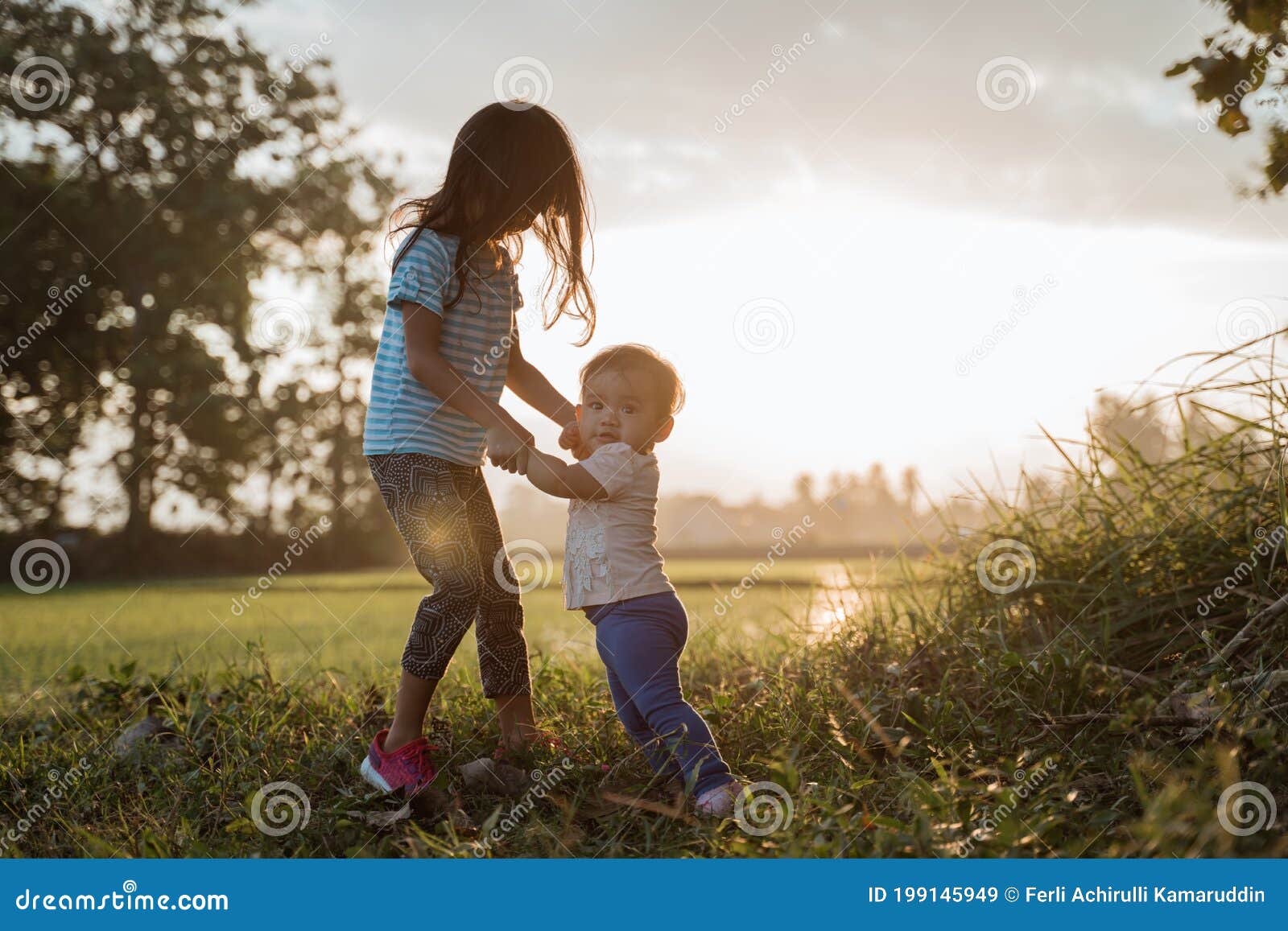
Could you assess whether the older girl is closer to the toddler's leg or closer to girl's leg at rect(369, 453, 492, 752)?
girl's leg at rect(369, 453, 492, 752)

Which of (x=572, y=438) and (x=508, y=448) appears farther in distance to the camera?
(x=572, y=438)

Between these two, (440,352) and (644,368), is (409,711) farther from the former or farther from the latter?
(644,368)

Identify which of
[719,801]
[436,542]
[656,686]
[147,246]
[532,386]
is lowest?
[719,801]

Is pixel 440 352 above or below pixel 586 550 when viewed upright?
above

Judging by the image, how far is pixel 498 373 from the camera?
124 inches

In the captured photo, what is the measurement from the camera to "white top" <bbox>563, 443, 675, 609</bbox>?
109 inches

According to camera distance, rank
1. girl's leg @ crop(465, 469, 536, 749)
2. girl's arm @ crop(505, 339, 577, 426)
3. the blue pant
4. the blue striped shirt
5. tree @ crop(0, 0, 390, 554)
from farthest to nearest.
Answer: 1. tree @ crop(0, 0, 390, 554)
2. girl's arm @ crop(505, 339, 577, 426)
3. girl's leg @ crop(465, 469, 536, 749)
4. the blue striped shirt
5. the blue pant

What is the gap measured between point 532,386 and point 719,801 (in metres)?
1.55

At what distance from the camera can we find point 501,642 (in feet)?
10.3

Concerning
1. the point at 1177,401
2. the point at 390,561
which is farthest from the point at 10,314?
A: the point at 1177,401

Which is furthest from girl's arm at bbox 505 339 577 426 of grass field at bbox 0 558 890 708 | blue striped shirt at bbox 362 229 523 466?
grass field at bbox 0 558 890 708

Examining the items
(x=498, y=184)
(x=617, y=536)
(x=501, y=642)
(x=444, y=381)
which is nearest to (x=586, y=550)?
(x=617, y=536)

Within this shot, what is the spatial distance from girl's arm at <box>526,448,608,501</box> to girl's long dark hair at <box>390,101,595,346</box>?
628 mm

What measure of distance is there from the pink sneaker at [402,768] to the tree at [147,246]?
17444 millimetres
